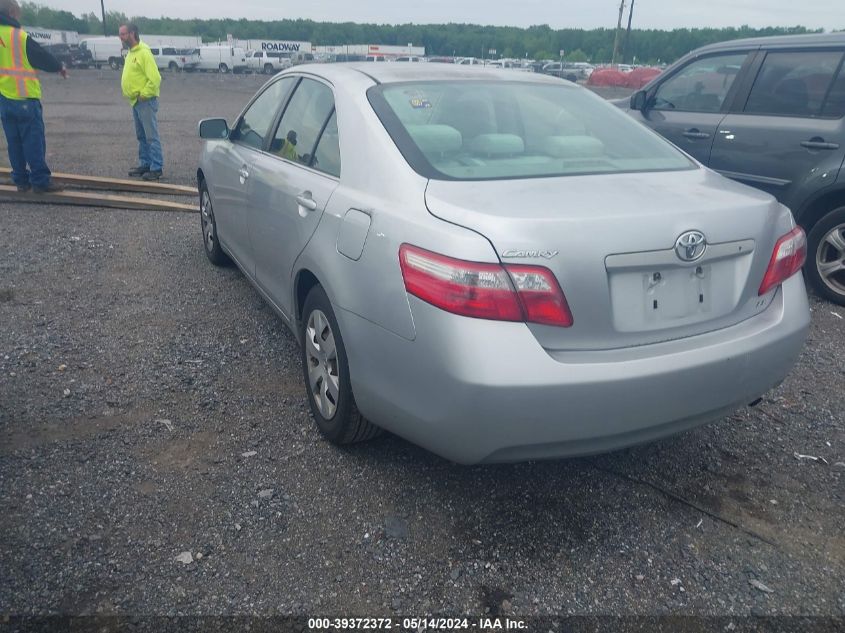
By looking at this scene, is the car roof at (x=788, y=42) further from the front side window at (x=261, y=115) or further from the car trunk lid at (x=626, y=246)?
the front side window at (x=261, y=115)

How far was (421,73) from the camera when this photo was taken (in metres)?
3.62

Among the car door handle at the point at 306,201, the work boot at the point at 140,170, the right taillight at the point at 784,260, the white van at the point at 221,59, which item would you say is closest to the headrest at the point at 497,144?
the car door handle at the point at 306,201

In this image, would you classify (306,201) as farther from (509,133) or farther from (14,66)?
(14,66)

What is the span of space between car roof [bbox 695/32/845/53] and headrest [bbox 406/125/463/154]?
3.84 m

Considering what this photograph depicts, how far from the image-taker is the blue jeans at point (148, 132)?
9.12 meters

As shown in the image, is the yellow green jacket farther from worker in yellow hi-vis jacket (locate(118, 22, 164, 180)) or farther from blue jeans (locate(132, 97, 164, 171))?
blue jeans (locate(132, 97, 164, 171))

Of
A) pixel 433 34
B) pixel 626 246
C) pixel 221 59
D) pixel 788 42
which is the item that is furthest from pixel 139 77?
pixel 433 34

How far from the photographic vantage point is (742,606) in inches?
94.3

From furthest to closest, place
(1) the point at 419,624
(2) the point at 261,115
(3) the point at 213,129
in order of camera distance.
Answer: (3) the point at 213,129, (2) the point at 261,115, (1) the point at 419,624

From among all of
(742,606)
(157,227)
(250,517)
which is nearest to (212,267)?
(157,227)

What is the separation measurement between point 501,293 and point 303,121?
199 cm

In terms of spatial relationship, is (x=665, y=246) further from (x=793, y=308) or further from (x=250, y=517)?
(x=250, y=517)

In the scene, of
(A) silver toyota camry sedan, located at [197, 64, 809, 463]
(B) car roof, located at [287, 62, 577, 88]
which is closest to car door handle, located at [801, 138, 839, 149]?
(B) car roof, located at [287, 62, 577, 88]

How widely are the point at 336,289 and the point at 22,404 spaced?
1.85 m
